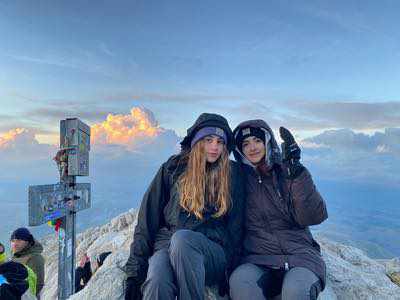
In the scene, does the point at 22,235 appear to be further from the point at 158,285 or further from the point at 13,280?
the point at 158,285

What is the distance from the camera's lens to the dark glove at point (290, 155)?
5266 mm

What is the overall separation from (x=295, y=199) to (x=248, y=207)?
31.7 inches

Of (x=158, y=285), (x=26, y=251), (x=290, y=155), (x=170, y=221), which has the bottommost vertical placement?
(x=26, y=251)

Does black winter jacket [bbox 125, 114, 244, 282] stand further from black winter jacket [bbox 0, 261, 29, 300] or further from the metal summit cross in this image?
the metal summit cross

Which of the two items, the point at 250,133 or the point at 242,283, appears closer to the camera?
the point at 242,283

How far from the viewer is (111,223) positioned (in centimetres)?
1568

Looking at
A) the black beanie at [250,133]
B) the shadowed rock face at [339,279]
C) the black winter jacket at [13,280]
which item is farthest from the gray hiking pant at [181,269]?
the black winter jacket at [13,280]

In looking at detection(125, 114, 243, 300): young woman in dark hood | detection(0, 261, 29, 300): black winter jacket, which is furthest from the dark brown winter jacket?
detection(0, 261, 29, 300): black winter jacket

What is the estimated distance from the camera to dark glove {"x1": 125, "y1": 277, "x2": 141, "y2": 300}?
4.87 metres

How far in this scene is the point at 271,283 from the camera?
5.21 m

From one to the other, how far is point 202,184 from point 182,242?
1.12 metres

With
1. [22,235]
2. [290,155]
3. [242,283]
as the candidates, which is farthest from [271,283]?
[22,235]

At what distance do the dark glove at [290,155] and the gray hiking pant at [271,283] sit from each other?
135cm

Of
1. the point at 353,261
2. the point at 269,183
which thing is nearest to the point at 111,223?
the point at 353,261
